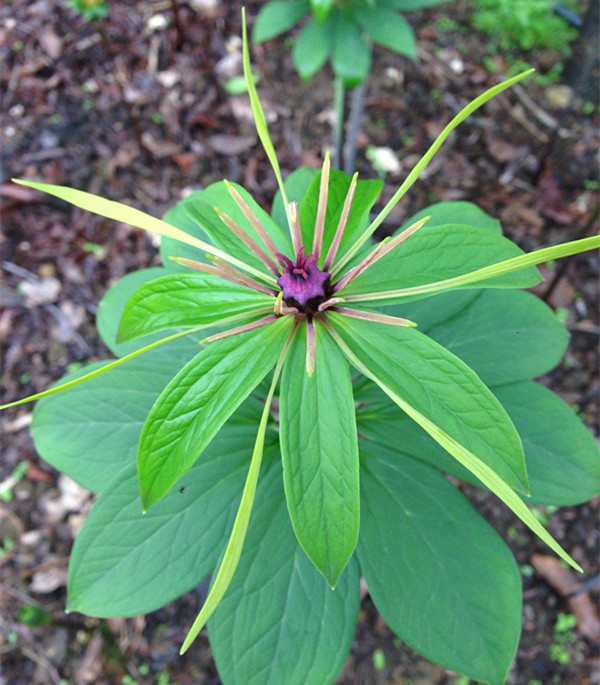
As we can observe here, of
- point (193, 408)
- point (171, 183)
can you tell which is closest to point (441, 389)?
point (193, 408)

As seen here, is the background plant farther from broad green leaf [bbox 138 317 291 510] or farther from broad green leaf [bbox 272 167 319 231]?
broad green leaf [bbox 138 317 291 510]

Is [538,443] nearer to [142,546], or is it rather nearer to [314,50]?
[142,546]

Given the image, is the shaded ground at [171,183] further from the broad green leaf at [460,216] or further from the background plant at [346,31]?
the broad green leaf at [460,216]

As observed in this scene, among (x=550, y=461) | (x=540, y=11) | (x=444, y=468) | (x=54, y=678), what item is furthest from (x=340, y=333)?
(x=540, y=11)

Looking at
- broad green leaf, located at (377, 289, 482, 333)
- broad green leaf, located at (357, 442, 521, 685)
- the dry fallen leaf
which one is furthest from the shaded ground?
broad green leaf, located at (377, 289, 482, 333)

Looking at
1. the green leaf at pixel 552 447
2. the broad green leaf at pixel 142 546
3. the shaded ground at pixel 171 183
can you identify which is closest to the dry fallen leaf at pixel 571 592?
the shaded ground at pixel 171 183

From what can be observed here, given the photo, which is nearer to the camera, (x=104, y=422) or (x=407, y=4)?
(x=104, y=422)

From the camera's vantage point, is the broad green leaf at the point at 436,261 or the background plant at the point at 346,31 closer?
the broad green leaf at the point at 436,261
